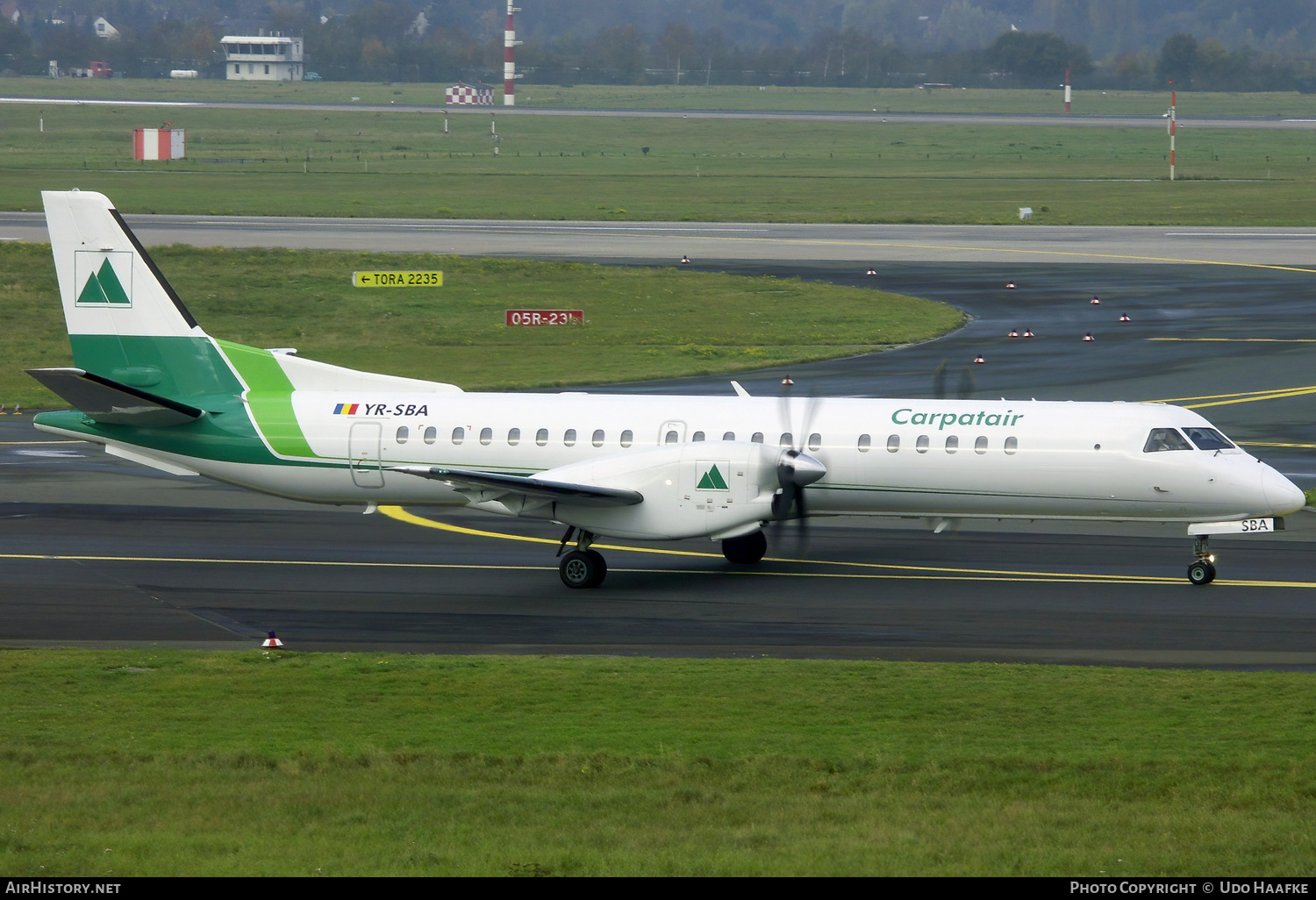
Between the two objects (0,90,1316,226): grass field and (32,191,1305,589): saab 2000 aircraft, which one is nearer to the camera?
(32,191,1305,589): saab 2000 aircraft

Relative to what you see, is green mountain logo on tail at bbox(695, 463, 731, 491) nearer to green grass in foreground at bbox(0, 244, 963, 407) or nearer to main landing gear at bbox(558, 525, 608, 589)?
main landing gear at bbox(558, 525, 608, 589)

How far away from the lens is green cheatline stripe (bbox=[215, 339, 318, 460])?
2738 centimetres

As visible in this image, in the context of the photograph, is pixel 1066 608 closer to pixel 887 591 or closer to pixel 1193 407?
pixel 887 591

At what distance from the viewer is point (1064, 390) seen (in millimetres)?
42594

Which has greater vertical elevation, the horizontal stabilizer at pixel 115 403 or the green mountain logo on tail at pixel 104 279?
the green mountain logo on tail at pixel 104 279

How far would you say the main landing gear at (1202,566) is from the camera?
24875mm

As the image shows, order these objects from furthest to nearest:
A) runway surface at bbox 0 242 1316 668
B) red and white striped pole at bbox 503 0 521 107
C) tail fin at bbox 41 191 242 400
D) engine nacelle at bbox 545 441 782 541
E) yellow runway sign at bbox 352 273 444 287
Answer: red and white striped pole at bbox 503 0 521 107 → yellow runway sign at bbox 352 273 444 287 → tail fin at bbox 41 191 242 400 → engine nacelle at bbox 545 441 782 541 → runway surface at bbox 0 242 1316 668

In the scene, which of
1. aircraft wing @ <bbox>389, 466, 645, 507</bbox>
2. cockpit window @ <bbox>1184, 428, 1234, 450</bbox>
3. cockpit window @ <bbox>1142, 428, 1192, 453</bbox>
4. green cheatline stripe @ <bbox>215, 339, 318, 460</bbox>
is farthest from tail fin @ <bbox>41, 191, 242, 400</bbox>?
cockpit window @ <bbox>1184, 428, 1234, 450</bbox>

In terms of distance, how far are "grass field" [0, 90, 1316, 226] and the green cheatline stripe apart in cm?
6461

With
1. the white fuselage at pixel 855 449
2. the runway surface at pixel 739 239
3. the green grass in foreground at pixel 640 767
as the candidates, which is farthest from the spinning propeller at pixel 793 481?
the runway surface at pixel 739 239

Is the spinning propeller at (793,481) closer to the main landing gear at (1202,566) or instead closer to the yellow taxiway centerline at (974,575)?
the yellow taxiway centerline at (974,575)

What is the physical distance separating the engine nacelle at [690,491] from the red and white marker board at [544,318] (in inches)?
1258

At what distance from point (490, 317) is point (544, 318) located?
2858 millimetres

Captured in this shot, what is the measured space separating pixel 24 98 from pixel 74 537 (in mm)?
190308
